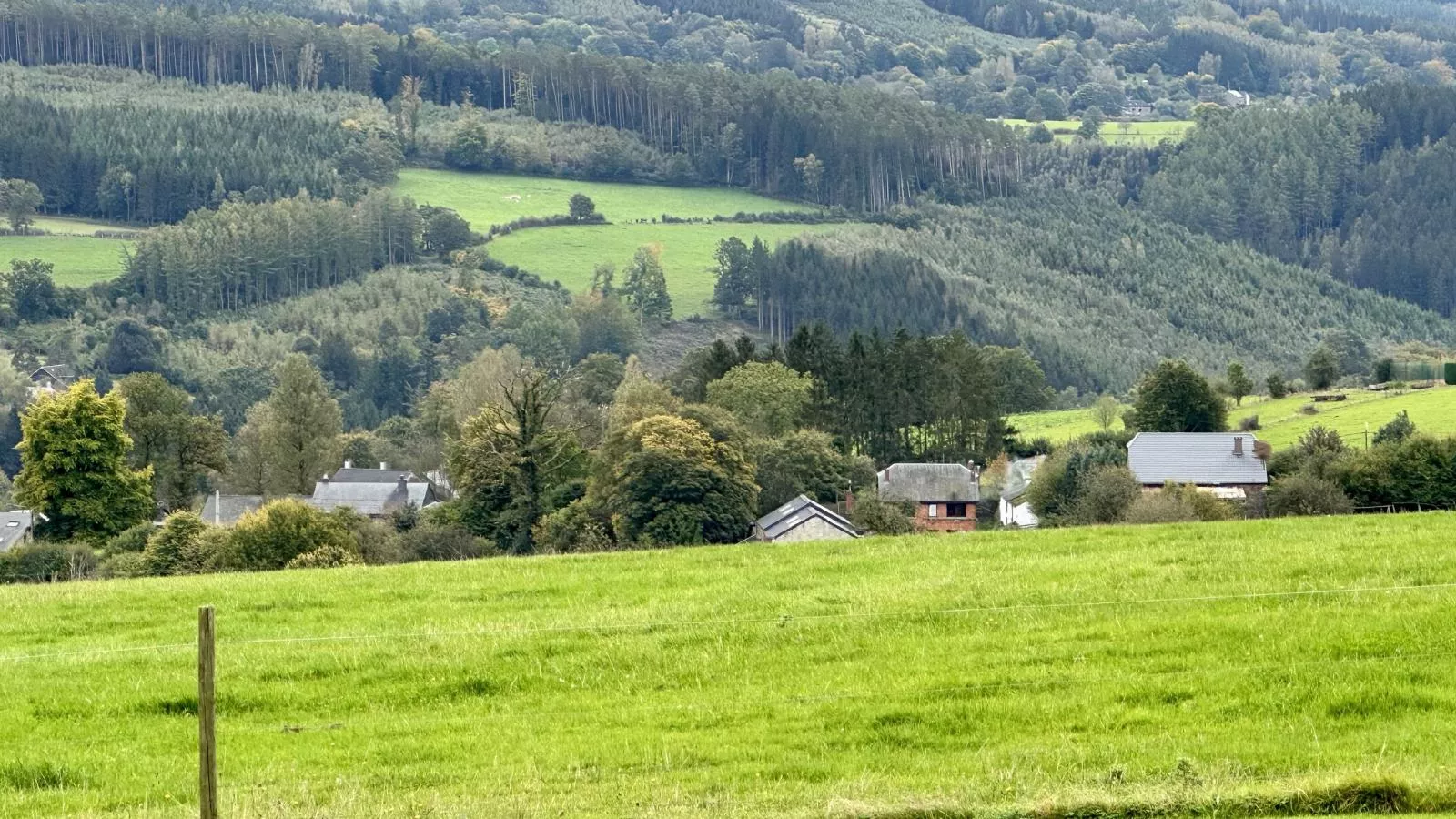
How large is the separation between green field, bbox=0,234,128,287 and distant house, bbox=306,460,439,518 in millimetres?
78804

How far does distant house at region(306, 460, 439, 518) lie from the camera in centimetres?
10219

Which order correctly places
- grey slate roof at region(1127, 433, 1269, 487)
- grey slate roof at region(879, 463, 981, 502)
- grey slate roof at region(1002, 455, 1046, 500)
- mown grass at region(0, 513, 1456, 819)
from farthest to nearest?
grey slate roof at region(1002, 455, 1046, 500) < grey slate roof at region(879, 463, 981, 502) < grey slate roof at region(1127, 433, 1269, 487) < mown grass at region(0, 513, 1456, 819)

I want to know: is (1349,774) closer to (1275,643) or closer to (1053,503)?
(1275,643)

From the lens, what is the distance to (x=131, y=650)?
24062 millimetres

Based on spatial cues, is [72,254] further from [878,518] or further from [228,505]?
[878,518]

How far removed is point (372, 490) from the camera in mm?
105812

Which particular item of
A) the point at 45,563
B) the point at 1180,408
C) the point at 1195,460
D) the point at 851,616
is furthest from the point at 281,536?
the point at 1180,408

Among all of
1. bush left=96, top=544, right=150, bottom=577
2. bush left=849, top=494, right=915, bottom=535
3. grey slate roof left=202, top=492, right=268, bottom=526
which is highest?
bush left=96, top=544, right=150, bottom=577

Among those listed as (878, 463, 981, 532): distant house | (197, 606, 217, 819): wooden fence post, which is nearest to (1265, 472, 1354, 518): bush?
(878, 463, 981, 532): distant house

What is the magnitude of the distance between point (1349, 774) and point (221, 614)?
50.1 ft

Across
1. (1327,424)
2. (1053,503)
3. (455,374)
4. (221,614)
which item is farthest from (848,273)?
(221,614)

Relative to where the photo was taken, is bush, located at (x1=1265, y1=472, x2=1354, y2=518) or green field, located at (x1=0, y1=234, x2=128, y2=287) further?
green field, located at (x1=0, y1=234, x2=128, y2=287)

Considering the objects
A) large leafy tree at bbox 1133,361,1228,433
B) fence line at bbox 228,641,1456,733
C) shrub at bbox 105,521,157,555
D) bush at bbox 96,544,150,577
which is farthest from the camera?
large leafy tree at bbox 1133,361,1228,433

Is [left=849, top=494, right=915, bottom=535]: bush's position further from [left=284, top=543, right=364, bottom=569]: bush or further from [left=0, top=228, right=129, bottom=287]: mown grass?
[left=0, top=228, right=129, bottom=287]: mown grass
